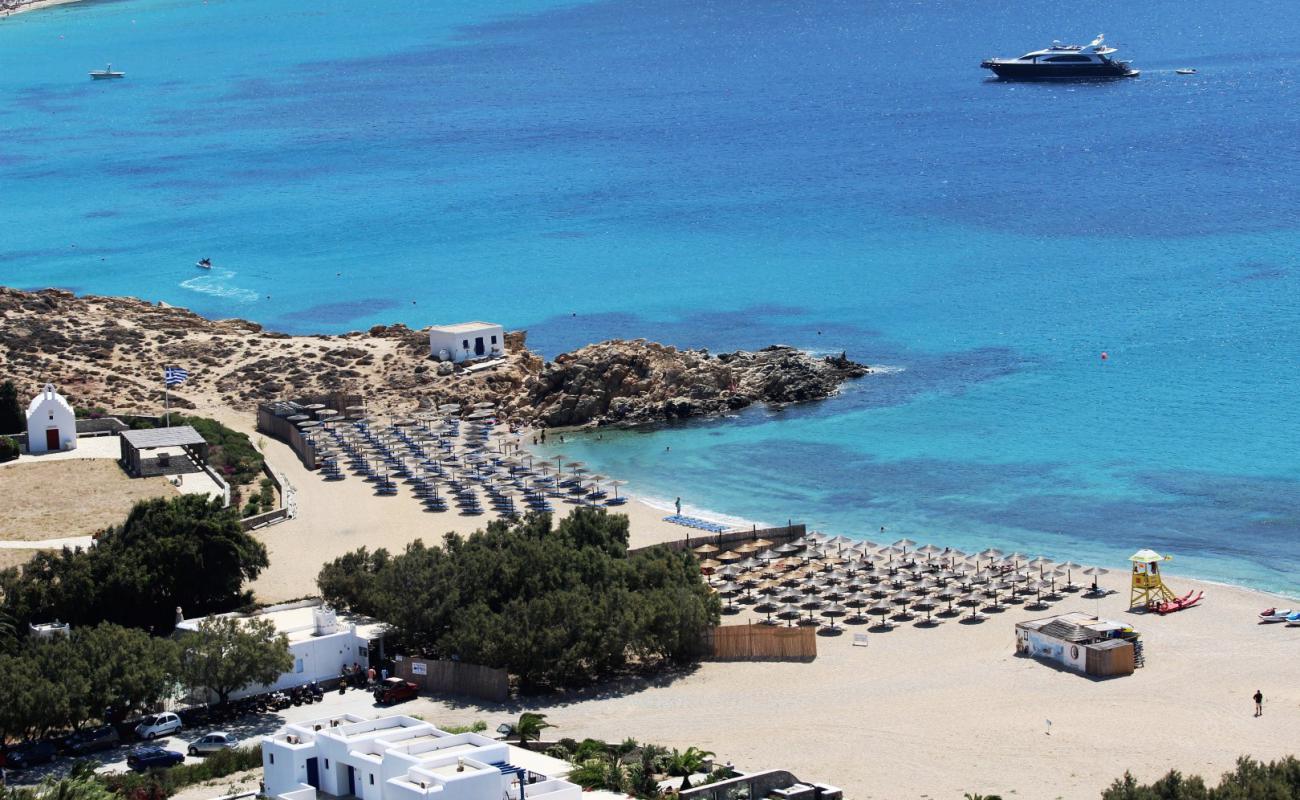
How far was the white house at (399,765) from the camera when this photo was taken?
3559cm

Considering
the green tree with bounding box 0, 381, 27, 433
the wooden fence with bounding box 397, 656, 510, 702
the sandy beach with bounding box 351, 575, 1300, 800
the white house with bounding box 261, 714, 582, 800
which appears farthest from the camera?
the green tree with bounding box 0, 381, 27, 433

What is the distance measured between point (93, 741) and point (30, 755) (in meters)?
1.45

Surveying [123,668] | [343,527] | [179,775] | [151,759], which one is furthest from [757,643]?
[343,527]

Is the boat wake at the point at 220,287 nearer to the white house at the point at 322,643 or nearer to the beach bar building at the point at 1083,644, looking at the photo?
the white house at the point at 322,643

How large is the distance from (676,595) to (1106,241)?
64.6 meters

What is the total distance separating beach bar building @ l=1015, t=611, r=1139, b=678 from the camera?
46688mm

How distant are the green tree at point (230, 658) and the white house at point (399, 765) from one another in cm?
429

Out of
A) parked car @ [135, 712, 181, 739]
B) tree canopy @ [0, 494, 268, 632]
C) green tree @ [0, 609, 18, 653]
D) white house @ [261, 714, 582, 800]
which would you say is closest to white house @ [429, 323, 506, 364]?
tree canopy @ [0, 494, 268, 632]

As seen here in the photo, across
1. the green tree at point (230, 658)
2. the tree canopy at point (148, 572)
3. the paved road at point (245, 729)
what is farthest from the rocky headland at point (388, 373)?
the green tree at point (230, 658)

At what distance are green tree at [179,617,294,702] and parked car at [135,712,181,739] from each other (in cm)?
105

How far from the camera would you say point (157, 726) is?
4269 cm

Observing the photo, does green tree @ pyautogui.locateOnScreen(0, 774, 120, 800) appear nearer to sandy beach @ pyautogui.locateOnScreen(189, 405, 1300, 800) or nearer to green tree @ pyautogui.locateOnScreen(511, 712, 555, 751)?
green tree @ pyautogui.locateOnScreen(511, 712, 555, 751)

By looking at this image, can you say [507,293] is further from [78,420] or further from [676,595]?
[676,595]

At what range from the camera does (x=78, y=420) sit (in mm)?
71812
